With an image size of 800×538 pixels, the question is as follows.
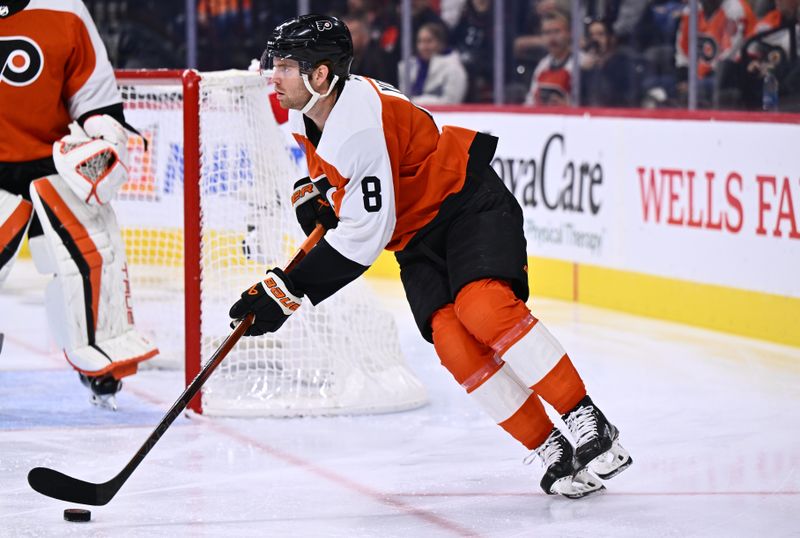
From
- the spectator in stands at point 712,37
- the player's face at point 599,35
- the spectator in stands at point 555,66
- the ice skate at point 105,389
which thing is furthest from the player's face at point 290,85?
the spectator in stands at point 555,66

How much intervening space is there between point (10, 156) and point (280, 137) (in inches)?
33.3

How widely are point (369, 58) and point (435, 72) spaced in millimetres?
399

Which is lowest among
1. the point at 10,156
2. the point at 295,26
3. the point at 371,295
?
the point at 371,295

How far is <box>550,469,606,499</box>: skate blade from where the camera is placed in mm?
3145

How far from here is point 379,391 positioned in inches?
165

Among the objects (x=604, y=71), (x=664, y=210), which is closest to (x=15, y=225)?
(x=664, y=210)

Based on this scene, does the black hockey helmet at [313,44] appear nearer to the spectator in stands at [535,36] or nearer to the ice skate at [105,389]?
the ice skate at [105,389]

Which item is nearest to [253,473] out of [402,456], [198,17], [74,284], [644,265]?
[402,456]

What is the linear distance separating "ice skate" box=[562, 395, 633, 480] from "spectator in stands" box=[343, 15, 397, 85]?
193 inches

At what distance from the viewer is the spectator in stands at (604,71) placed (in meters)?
6.72

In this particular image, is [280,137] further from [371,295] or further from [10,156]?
[10,156]

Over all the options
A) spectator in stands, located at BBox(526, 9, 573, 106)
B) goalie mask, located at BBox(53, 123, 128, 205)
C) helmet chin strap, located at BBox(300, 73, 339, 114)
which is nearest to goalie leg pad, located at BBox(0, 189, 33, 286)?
goalie mask, located at BBox(53, 123, 128, 205)

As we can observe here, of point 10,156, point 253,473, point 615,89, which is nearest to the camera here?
point 253,473

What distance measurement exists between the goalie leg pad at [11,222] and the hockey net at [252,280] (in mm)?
410
